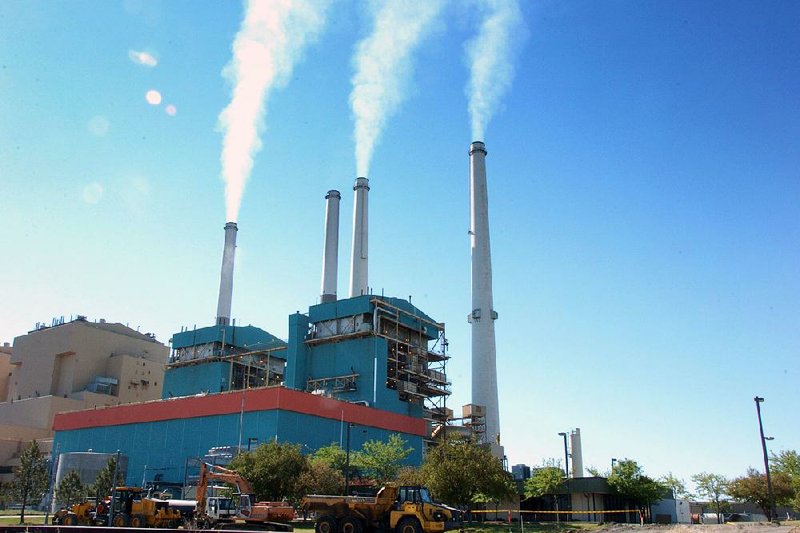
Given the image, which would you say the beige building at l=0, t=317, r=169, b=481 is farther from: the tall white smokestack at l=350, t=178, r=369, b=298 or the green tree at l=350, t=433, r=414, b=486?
the green tree at l=350, t=433, r=414, b=486

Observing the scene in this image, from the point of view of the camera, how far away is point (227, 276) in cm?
9156

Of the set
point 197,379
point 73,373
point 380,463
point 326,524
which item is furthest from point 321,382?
point 326,524

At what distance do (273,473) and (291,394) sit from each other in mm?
17300

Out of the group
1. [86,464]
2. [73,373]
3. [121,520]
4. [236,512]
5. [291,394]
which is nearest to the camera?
[121,520]

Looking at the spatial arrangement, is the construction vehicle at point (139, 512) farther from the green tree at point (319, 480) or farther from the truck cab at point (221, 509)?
the green tree at point (319, 480)

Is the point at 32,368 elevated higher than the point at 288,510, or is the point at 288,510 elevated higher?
the point at 32,368

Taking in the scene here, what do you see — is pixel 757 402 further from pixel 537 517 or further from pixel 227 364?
pixel 227 364

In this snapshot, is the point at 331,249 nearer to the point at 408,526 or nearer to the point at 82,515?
the point at 82,515

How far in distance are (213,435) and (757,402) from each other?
141ft

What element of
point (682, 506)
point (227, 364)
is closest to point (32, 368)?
point (227, 364)

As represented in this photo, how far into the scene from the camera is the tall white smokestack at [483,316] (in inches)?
2785

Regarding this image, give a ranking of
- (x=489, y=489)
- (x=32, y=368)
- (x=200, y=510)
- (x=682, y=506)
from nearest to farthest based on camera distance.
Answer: (x=200, y=510)
(x=489, y=489)
(x=682, y=506)
(x=32, y=368)

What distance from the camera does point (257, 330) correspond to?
93.1 metres

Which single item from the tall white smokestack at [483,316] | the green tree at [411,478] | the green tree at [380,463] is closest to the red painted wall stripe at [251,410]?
the tall white smokestack at [483,316]
